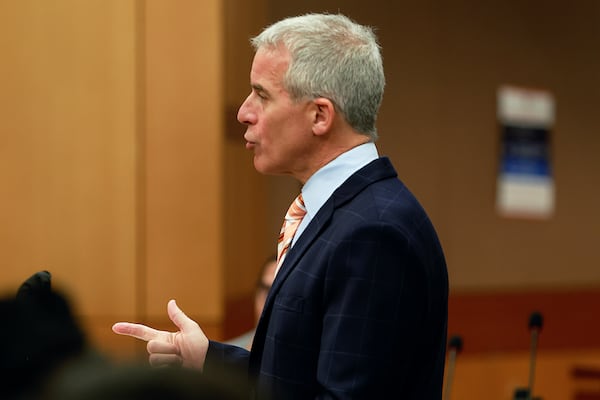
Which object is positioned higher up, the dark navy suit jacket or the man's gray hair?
the man's gray hair

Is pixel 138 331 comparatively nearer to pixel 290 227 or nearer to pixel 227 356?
pixel 227 356

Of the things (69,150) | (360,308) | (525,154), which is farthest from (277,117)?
(525,154)

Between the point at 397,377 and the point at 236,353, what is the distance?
35 cm

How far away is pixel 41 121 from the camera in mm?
4727

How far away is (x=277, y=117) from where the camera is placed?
197 centimetres

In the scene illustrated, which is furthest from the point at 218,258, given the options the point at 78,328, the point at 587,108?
the point at 78,328

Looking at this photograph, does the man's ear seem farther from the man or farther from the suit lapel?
the suit lapel

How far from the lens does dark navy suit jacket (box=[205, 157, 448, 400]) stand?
1779mm

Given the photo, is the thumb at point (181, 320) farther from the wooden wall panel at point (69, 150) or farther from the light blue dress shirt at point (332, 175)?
the wooden wall panel at point (69, 150)

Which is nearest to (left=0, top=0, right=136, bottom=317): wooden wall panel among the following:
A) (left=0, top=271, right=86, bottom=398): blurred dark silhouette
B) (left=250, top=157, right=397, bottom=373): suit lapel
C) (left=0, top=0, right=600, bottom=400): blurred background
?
(left=0, top=0, right=600, bottom=400): blurred background

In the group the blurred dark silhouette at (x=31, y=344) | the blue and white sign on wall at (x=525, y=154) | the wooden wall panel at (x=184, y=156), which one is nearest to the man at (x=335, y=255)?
the blurred dark silhouette at (x=31, y=344)

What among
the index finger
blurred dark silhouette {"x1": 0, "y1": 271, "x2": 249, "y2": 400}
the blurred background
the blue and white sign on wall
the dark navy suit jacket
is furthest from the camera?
the blue and white sign on wall

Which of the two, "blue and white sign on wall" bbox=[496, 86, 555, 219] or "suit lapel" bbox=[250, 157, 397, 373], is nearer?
"suit lapel" bbox=[250, 157, 397, 373]

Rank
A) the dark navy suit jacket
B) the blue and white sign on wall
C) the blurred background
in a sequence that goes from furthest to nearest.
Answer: the blue and white sign on wall, the blurred background, the dark navy suit jacket
